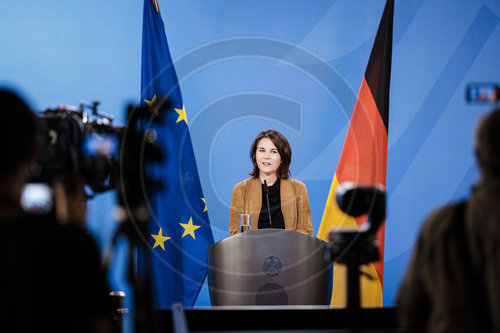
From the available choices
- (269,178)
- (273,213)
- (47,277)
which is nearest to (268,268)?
(273,213)

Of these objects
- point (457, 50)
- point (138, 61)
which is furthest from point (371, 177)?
point (138, 61)

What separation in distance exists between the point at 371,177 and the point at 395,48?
55.6 inches

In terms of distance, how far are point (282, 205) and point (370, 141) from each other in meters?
0.92

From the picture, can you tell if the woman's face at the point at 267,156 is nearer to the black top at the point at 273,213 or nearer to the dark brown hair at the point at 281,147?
the dark brown hair at the point at 281,147

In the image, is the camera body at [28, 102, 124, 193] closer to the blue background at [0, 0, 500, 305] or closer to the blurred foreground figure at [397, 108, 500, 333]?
the blurred foreground figure at [397, 108, 500, 333]

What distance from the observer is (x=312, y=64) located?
411cm

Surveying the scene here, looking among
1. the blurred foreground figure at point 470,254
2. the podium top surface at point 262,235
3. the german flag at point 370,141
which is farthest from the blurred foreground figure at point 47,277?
the german flag at point 370,141

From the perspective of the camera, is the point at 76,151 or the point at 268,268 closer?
the point at 76,151

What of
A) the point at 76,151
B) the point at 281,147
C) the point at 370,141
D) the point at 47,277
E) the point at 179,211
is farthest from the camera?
the point at 370,141

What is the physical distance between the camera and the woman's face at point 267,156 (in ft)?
10.6

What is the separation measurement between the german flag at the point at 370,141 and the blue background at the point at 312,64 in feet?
1.27

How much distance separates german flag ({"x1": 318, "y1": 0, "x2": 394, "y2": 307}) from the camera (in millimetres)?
3568

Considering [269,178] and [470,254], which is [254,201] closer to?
[269,178]

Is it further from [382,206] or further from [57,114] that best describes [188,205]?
[382,206]
